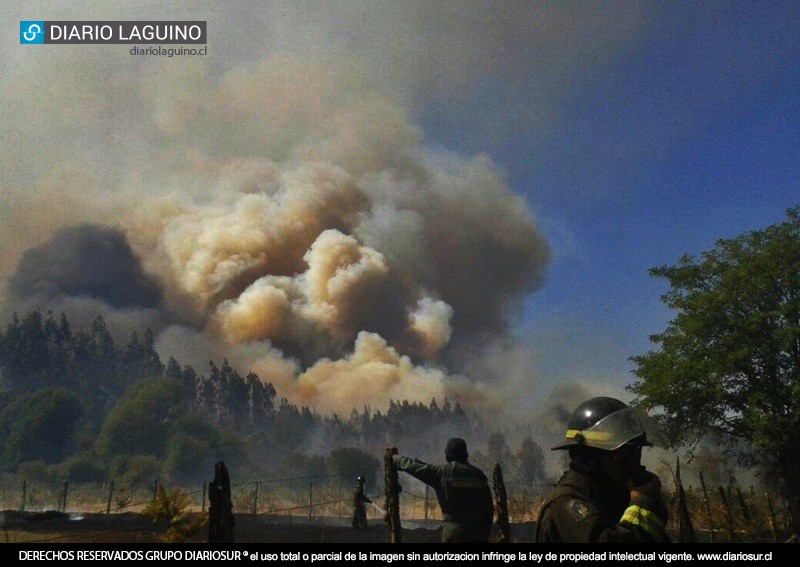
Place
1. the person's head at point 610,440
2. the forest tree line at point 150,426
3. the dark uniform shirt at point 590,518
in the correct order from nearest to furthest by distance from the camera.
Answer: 1. the dark uniform shirt at point 590,518
2. the person's head at point 610,440
3. the forest tree line at point 150,426

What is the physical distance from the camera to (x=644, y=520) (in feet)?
12.1

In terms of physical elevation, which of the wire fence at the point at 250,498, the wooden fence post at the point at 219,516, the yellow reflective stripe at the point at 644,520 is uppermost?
the yellow reflective stripe at the point at 644,520

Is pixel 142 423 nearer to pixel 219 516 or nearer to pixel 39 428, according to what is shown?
pixel 39 428

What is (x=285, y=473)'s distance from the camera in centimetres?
7231

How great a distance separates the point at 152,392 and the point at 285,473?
20327 millimetres

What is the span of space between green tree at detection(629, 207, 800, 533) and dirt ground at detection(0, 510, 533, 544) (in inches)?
389

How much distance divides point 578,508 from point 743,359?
28634 mm

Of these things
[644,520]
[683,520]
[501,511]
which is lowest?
[683,520]

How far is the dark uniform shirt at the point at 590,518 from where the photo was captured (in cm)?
356

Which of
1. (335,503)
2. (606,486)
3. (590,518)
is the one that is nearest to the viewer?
(590,518)

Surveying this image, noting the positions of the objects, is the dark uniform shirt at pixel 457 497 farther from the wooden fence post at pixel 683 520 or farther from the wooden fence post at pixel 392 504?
the wooden fence post at pixel 683 520

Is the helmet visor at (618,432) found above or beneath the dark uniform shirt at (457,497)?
above

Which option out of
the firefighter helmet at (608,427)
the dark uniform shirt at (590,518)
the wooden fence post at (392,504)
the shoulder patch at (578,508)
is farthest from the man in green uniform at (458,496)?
the shoulder patch at (578,508)

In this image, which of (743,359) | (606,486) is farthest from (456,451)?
(743,359)
